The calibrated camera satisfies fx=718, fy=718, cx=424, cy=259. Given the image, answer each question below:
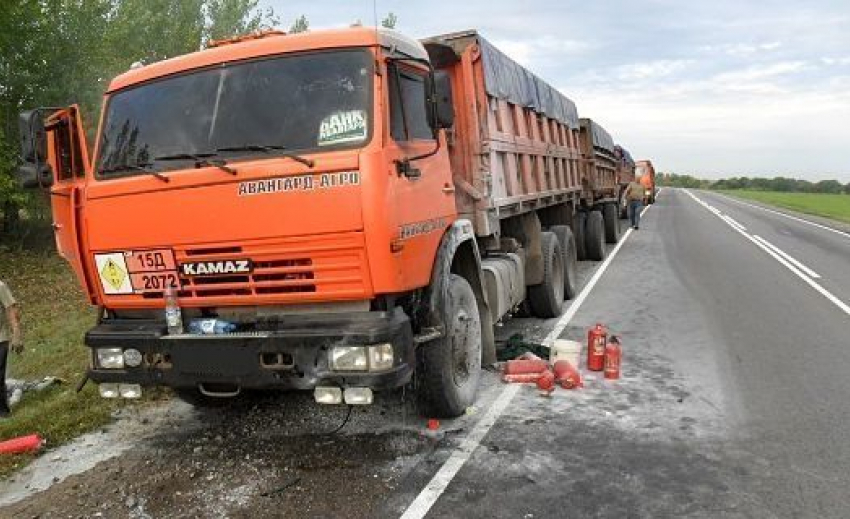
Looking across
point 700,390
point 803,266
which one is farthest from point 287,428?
point 803,266

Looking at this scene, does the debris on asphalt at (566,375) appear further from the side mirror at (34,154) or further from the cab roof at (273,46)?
the side mirror at (34,154)

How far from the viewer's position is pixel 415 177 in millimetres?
4691

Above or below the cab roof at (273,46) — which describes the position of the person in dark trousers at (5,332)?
below

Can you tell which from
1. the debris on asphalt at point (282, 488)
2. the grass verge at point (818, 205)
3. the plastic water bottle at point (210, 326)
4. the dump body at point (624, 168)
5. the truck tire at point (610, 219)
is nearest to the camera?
the debris on asphalt at point (282, 488)

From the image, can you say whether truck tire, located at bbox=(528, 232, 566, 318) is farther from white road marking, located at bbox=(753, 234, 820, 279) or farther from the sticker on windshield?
white road marking, located at bbox=(753, 234, 820, 279)

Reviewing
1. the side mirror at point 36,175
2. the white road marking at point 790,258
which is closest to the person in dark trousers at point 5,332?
the side mirror at point 36,175

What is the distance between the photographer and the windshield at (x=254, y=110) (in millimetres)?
4422

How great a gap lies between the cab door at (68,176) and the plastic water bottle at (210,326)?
0.89 metres

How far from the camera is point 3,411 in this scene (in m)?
6.59

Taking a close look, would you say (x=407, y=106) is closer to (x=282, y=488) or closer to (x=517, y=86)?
(x=282, y=488)

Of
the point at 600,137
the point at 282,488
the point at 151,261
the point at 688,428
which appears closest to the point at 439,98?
the point at 151,261

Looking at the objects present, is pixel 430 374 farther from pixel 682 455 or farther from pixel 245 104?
pixel 245 104

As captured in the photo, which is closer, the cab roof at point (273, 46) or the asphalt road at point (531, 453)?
the asphalt road at point (531, 453)

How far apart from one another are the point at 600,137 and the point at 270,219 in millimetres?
12842
